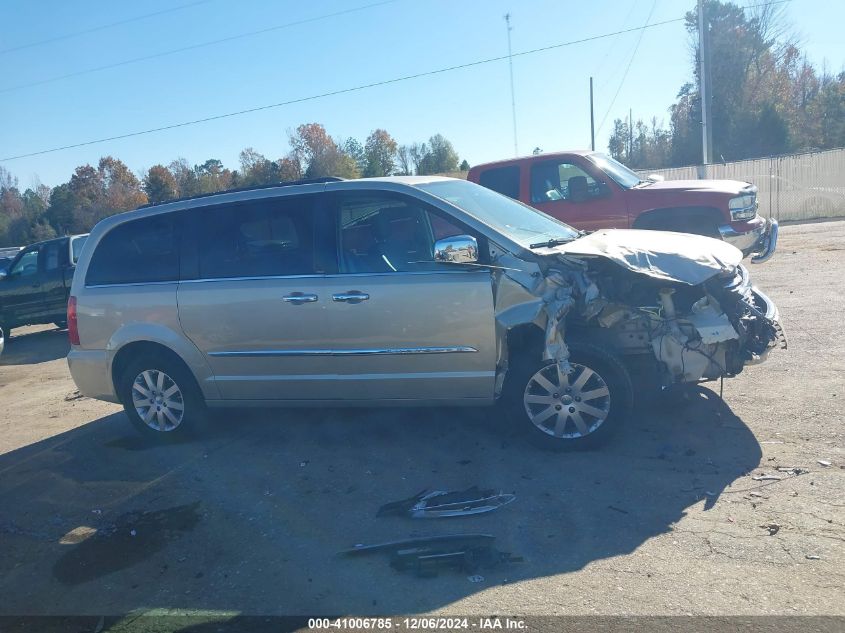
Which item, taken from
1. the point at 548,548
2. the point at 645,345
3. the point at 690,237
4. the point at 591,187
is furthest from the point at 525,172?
the point at 548,548

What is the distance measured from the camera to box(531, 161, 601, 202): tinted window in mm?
10156

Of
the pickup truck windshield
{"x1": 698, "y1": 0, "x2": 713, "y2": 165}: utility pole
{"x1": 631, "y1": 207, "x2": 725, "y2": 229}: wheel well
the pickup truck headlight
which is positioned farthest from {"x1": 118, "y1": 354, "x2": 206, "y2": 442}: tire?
{"x1": 698, "y1": 0, "x2": 713, "y2": 165}: utility pole

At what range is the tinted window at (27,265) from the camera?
45.4 feet

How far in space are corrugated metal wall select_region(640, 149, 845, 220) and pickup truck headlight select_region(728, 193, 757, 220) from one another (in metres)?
13.9

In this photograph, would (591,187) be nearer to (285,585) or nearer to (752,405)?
(752,405)

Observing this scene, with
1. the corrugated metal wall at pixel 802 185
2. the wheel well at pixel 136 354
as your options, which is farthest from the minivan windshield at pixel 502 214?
the corrugated metal wall at pixel 802 185

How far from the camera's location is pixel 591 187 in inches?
401

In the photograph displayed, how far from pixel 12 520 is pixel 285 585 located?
249 cm

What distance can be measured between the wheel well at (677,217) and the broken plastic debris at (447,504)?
252 inches

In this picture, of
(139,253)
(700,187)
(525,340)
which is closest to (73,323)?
(139,253)

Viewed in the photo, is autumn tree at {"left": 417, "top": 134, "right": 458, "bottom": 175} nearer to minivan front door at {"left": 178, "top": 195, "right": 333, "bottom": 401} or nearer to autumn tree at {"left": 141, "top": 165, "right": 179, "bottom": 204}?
autumn tree at {"left": 141, "top": 165, "right": 179, "bottom": 204}

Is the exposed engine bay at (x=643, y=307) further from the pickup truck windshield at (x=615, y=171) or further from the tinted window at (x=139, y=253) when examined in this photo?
the pickup truck windshield at (x=615, y=171)

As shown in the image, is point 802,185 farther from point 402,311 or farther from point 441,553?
point 441,553

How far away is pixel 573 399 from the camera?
16.1ft
